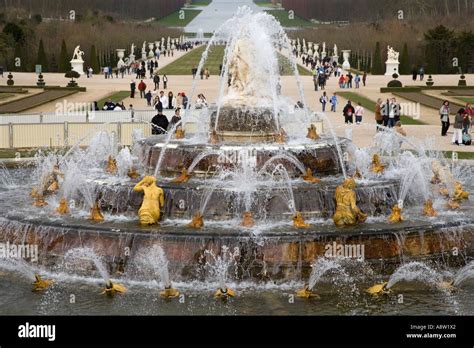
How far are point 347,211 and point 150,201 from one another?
2.91 metres

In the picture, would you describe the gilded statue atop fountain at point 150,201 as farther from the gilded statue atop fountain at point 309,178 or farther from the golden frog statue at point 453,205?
the golden frog statue at point 453,205

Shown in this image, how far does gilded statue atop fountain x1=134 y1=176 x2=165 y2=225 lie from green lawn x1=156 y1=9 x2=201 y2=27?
131968mm

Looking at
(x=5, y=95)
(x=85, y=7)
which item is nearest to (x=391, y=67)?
(x=5, y=95)

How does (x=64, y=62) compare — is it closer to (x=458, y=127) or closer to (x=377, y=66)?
(x=377, y=66)

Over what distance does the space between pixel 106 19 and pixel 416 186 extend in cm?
8802

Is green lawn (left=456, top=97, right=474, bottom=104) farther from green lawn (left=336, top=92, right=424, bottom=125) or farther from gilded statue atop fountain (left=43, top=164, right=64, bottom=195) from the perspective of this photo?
gilded statue atop fountain (left=43, top=164, right=64, bottom=195)

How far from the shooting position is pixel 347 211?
54.3ft

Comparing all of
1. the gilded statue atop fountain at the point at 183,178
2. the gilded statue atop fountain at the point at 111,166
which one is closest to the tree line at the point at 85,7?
the gilded statue atop fountain at the point at 111,166

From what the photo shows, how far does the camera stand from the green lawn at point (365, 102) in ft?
122

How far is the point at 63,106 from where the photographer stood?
4112 cm

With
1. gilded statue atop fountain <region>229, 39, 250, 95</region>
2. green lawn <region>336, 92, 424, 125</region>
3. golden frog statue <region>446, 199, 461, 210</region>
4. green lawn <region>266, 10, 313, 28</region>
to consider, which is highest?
green lawn <region>266, 10, 313, 28</region>

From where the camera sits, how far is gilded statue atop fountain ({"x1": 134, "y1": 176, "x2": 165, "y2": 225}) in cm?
1658

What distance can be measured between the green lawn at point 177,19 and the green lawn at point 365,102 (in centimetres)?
9874

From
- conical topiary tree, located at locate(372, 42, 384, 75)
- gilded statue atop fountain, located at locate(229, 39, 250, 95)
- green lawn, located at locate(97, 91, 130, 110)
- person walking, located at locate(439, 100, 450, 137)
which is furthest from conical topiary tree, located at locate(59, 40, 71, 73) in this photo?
gilded statue atop fountain, located at locate(229, 39, 250, 95)
